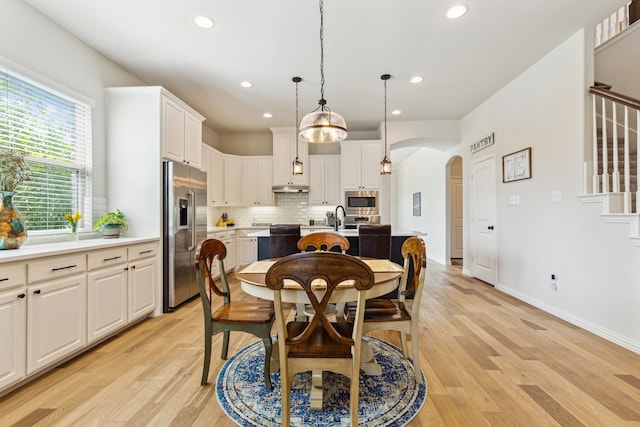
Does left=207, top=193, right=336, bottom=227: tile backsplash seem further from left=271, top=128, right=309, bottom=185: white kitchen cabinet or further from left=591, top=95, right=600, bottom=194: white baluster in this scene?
left=591, top=95, right=600, bottom=194: white baluster

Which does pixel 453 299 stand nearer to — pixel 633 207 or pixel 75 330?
pixel 633 207

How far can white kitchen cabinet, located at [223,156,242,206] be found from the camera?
6.06 metres

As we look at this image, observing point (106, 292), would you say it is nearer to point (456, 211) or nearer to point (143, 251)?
point (143, 251)

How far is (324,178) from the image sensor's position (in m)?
6.09

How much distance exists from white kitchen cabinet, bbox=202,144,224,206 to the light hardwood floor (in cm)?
297

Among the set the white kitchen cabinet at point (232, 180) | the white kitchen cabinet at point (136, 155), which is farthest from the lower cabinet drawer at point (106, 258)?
the white kitchen cabinet at point (232, 180)

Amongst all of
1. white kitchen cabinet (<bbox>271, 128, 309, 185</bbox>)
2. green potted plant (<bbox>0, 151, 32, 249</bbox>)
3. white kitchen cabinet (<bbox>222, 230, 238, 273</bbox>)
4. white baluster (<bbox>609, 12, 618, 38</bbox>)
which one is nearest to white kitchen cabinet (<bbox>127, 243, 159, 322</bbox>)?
green potted plant (<bbox>0, 151, 32, 249</bbox>)

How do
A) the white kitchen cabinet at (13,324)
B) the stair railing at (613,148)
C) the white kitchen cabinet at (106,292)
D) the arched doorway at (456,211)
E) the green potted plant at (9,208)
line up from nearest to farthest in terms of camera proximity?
the white kitchen cabinet at (13,324) < the green potted plant at (9,208) < the white kitchen cabinet at (106,292) < the stair railing at (613,148) < the arched doorway at (456,211)

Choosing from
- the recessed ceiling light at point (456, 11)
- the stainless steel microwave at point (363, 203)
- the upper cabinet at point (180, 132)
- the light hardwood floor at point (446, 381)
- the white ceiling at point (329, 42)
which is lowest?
the light hardwood floor at point (446, 381)

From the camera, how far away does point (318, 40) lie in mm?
3051

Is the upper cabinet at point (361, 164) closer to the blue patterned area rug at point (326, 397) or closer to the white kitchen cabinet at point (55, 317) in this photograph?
the blue patterned area rug at point (326, 397)

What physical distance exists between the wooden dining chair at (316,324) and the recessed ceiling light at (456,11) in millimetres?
2617

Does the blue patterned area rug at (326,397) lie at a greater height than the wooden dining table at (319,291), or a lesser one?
lesser

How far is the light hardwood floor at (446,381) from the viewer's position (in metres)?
1.62
